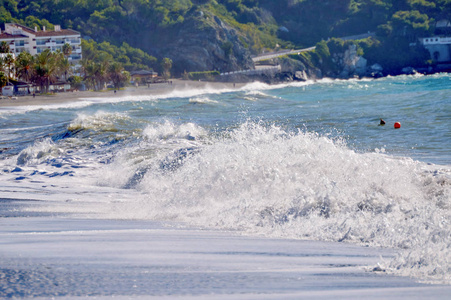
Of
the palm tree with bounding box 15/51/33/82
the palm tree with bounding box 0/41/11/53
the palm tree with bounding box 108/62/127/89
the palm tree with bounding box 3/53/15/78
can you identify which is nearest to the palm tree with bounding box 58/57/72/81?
the palm tree with bounding box 108/62/127/89

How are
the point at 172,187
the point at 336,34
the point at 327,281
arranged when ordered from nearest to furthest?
the point at 327,281 → the point at 172,187 → the point at 336,34

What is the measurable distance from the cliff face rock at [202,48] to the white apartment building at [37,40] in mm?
23566

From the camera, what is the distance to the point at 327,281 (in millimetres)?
4348

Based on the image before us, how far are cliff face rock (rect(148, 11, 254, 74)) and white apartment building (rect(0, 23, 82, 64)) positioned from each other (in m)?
23.6

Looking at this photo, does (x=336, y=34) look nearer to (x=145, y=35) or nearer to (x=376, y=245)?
(x=145, y=35)

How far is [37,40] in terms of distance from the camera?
99.4 m

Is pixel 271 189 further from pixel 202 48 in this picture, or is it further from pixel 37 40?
pixel 202 48

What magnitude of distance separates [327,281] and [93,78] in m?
82.6

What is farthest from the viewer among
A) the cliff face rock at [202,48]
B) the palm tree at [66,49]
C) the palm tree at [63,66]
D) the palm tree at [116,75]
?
the cliff face rock at [202,48]

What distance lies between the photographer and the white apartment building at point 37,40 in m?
96.1

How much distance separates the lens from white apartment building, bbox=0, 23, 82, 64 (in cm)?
9612

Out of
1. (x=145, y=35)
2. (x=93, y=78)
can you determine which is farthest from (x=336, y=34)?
(x=93, y=78)

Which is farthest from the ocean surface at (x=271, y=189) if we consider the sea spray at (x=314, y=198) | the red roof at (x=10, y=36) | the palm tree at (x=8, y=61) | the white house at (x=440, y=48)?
the white house at (x=440, y=48)

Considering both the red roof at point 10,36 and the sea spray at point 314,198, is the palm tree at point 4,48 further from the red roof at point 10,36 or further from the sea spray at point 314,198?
the sea spray at point 314,198
